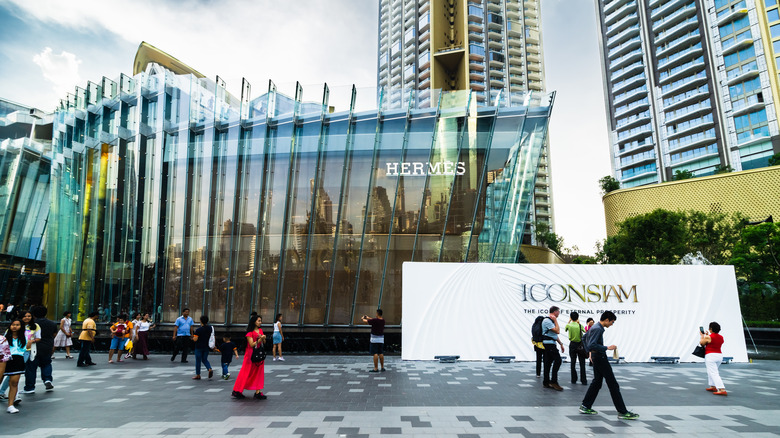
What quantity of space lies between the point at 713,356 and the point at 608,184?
48.4 metres

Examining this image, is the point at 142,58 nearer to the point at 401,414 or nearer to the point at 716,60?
the point at 401,414

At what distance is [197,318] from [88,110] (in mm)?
13740

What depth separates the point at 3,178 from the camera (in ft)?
90.0

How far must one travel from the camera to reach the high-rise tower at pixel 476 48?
3091 inches

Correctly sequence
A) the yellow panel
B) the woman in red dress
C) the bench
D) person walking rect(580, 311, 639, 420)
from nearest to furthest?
person walking rect(580, 311, 639, 420)
the woman in red dress
the bench
the yellow panel

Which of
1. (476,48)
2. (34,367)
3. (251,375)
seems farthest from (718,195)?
(476,48)

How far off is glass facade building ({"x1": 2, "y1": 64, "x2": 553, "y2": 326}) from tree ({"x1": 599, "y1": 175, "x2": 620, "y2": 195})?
38807mm

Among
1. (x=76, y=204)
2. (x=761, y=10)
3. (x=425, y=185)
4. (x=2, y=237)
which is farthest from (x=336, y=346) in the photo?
(x=761, y=10)

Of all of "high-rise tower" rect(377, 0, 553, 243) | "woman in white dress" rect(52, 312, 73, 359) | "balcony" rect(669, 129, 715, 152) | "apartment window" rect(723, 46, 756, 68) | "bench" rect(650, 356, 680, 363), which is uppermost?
"high-rise tower" rect(377, 0, 553, 243)

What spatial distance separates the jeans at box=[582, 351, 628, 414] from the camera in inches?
268

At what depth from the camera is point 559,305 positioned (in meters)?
14.0

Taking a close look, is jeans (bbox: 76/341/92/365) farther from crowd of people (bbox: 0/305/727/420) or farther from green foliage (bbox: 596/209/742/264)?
green foliage (bbox: 596/209/742/264)

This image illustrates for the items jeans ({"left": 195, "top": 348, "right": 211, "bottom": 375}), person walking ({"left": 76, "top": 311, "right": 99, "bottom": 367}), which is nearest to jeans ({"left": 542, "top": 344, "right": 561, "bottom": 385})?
jeans ({"left": 195, "top": 348, "right": 211, "bottom": 375})

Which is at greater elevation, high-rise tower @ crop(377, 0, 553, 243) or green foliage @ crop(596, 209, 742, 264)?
high-rise tower @ crop(377, 0, 553, 243)
